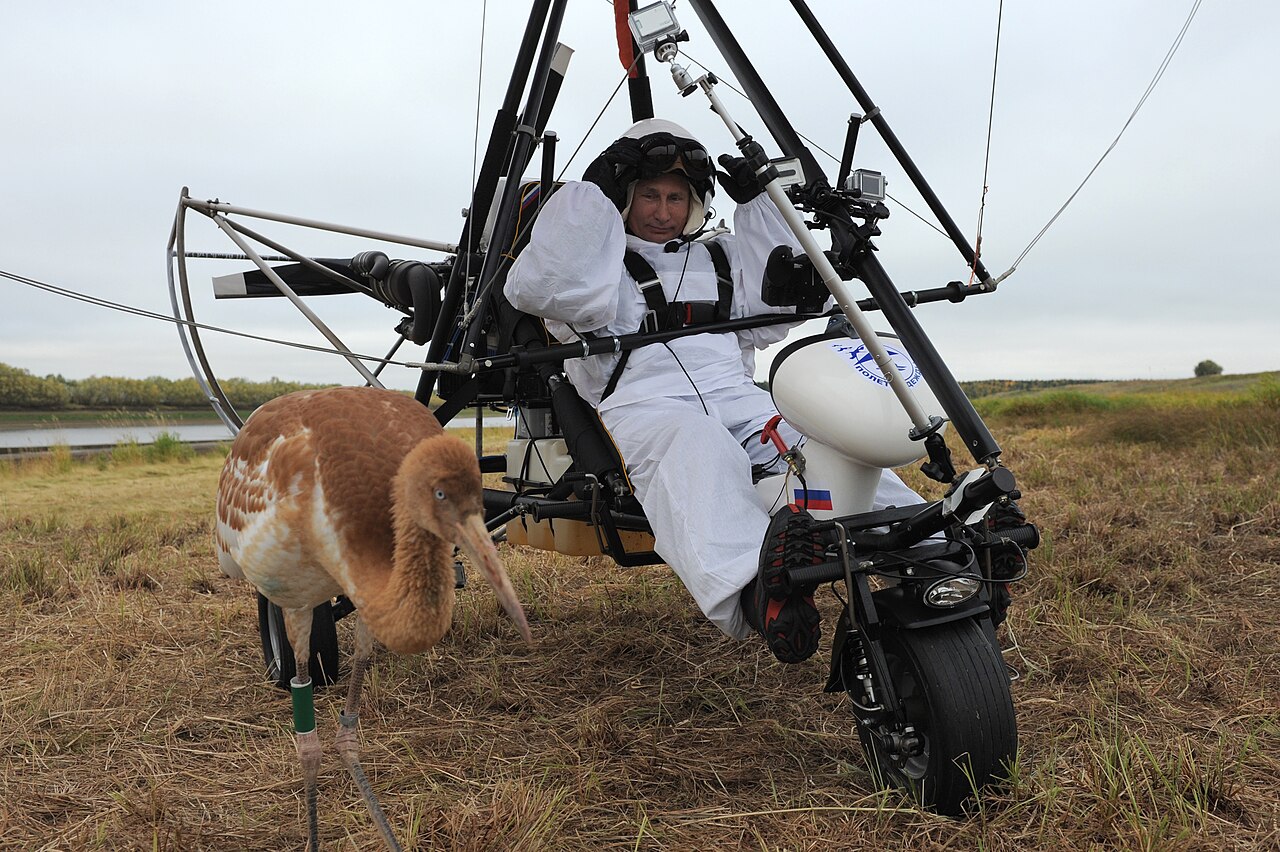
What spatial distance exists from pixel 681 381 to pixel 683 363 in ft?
0.45

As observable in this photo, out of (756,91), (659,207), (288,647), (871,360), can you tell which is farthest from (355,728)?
(659,207)

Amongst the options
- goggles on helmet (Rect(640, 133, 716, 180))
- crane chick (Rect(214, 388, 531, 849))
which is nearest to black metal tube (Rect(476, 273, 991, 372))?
crane chick (Rect(214, 388, 531, 849))

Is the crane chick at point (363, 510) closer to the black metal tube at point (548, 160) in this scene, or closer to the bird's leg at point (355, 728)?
the bird's leg at point (355, 728)

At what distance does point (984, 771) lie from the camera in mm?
2502

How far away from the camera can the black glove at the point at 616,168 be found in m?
3.86

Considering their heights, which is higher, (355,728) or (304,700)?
(304,700)

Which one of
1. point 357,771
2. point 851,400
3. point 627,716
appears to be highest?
point 851,400

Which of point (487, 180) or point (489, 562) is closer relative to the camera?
point (489, 562)

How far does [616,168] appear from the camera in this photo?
3.89 m

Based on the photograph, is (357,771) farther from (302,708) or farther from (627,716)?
(627,716)

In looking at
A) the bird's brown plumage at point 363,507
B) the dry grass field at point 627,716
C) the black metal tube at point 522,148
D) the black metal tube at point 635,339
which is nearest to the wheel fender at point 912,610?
the dry grass field at point 627,716

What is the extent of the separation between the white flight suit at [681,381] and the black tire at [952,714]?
0.50 metres

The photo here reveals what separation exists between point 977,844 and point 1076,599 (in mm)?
2527

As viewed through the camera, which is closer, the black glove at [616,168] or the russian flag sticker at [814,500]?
the russian flag sticker at [814,500]
